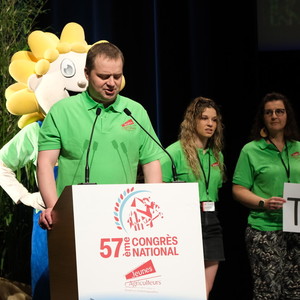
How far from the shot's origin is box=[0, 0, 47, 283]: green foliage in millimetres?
4387

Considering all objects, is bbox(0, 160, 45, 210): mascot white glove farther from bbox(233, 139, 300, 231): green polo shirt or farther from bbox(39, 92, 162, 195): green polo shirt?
bbox(233, 139, 300, 231): green polo shirt

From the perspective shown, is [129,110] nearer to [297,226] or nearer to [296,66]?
[297,226]

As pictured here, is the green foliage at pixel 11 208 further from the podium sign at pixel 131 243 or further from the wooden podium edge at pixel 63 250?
the podium sign at pixel 131 243

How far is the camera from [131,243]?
2377 mm

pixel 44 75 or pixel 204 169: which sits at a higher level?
pixel 44 75

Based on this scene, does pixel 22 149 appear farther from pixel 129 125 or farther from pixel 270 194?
pixel 270 194

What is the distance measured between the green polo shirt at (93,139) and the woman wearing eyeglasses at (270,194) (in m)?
1.31

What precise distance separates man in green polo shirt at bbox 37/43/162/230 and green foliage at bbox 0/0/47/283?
1518mm

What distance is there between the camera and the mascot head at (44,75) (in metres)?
3.85

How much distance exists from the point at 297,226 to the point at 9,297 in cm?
168

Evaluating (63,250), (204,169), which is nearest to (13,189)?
(204,169)

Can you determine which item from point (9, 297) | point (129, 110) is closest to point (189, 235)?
point (129, 110)

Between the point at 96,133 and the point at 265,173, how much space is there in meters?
1.52

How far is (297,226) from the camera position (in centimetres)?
A: 388
